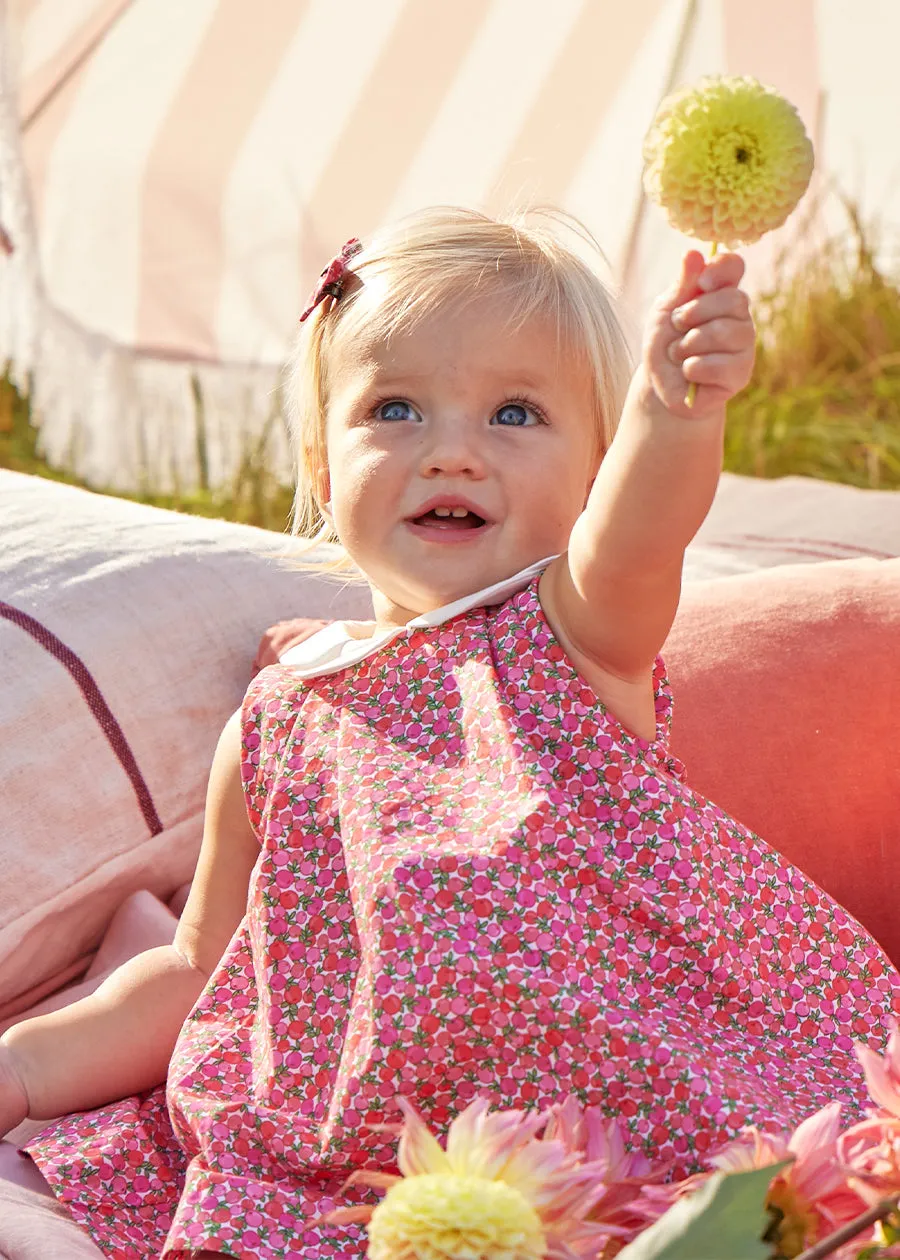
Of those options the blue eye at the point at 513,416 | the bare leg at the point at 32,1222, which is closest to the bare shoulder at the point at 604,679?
the blue eye at the point at 513,416

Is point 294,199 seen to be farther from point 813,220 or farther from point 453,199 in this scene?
point 813,220

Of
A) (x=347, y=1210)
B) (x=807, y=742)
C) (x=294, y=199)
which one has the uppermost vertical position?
(x=294, y=199)

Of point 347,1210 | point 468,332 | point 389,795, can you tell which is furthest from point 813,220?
point 347,1210

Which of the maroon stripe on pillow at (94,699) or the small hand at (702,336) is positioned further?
the maroon stripe on pillow at (94,699)

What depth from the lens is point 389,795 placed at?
3.00 feet

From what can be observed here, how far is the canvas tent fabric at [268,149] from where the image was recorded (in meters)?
2.47

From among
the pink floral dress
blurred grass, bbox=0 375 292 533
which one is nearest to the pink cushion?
the pink floral dress

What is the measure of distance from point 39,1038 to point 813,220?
2436 mm

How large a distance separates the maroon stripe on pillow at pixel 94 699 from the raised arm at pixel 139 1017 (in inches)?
10.0

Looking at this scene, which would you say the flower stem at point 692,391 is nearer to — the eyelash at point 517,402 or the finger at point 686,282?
the finger at point 686,282

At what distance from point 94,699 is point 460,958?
2.01 feet

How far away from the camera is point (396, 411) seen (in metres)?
1.04

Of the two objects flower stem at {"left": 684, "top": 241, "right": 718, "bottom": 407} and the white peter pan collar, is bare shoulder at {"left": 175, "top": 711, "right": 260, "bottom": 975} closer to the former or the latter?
the white peter pan collar

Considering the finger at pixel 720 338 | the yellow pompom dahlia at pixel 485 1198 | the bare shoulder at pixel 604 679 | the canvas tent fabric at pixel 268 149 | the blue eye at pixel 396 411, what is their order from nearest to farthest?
the yellow pompom dahlia at pixel 485 1198
the finger at pixel 720 338
the bare shoulder at pixel 604 679
the blue eye at pixel 396 411
the canvas tent fabric at pixel 268 149
